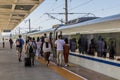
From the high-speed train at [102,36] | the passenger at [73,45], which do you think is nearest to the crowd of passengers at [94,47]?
the passenger at [73,45]

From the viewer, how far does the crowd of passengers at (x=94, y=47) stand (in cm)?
1453

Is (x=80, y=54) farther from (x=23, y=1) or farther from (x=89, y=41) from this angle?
(x=23, y=1)

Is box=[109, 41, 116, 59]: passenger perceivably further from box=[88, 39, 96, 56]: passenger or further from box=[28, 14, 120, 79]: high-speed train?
box=[88, 39, 96, 56]: passenger

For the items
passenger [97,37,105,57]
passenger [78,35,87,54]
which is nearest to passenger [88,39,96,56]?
passenger [97,37,105,57]

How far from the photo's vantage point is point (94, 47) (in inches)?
668

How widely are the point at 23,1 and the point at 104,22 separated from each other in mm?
19238

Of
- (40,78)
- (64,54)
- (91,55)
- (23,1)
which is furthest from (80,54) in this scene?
(23,1)

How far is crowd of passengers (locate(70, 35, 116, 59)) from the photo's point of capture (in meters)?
14.5

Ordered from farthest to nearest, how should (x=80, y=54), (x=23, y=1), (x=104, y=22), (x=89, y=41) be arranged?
1. (x=23, y=1)
2. (x=80, y=54)
3. (x=89, y=41)
4. (x=104, y=22)

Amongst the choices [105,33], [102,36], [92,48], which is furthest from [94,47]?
[105,33]

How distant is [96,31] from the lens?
1670 centimetres

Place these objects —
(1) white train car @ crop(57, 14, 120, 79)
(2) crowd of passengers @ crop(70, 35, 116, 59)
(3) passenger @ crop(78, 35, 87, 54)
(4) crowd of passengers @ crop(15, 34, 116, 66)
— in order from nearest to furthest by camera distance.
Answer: (1) white train car @ crop(57, 14, 120, 79) → (2) crowd of passengers @ crop(70, 35, 116, 59) → (4) crowd of passengers @ crop(15, 34, 116, 66) → (3) passenger @ crop(78, 35, 87, 54)

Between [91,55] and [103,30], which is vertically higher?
[103,30]

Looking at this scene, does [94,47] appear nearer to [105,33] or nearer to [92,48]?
[92,48]
